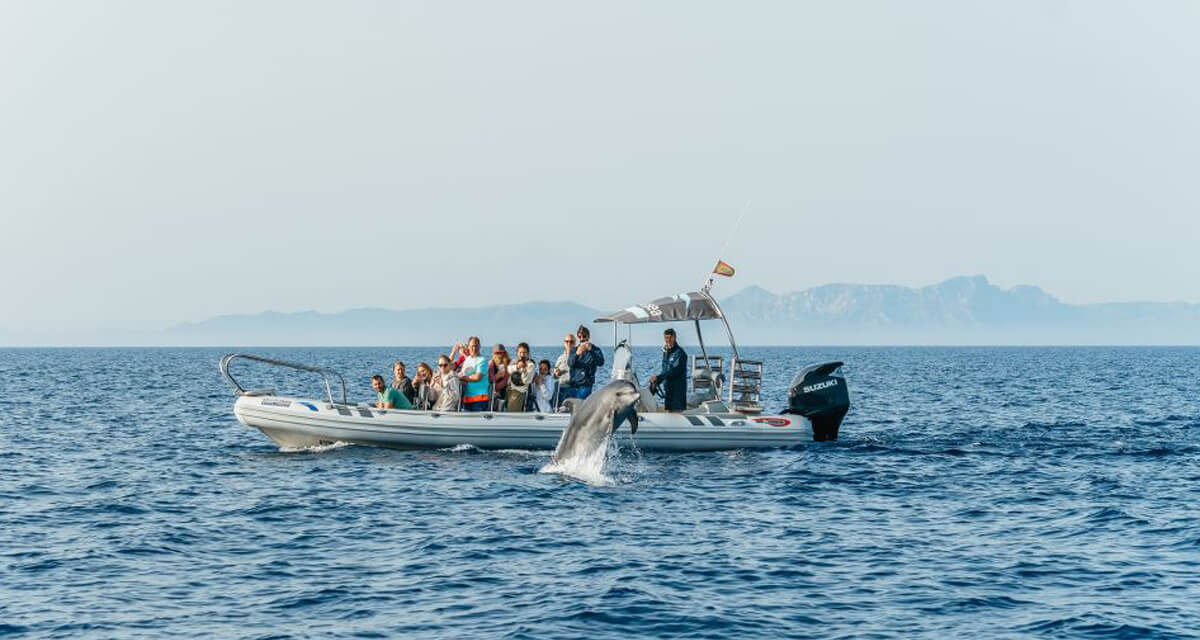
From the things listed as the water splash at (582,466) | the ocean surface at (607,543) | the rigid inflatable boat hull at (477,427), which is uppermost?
the rigid inflatable boat hull at (477,427)

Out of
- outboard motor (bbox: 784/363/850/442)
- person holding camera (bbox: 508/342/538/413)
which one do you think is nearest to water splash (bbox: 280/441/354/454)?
person holding camera (bbox: 508/342/538/413)

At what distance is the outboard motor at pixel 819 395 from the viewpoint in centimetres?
2523

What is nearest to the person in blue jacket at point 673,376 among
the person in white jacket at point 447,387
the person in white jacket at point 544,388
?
the person in white jacket at point 544,388

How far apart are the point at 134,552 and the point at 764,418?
12.8 m

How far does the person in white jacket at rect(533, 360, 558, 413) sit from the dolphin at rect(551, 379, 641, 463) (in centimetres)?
251

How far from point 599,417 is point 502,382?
461 centimetres

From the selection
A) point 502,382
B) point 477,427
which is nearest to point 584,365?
point 502,382

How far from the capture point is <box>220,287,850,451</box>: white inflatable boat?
927 inches

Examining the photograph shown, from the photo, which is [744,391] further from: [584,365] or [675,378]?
[584,365]

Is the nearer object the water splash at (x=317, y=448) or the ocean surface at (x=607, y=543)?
the ocean surface at (x=607, y=543)

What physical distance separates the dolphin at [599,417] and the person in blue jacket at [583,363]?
2330mm

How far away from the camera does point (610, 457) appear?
23234 millimetres

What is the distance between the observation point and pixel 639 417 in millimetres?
23188

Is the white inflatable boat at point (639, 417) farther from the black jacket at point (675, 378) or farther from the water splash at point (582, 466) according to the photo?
the water splash at point (582, 466)
